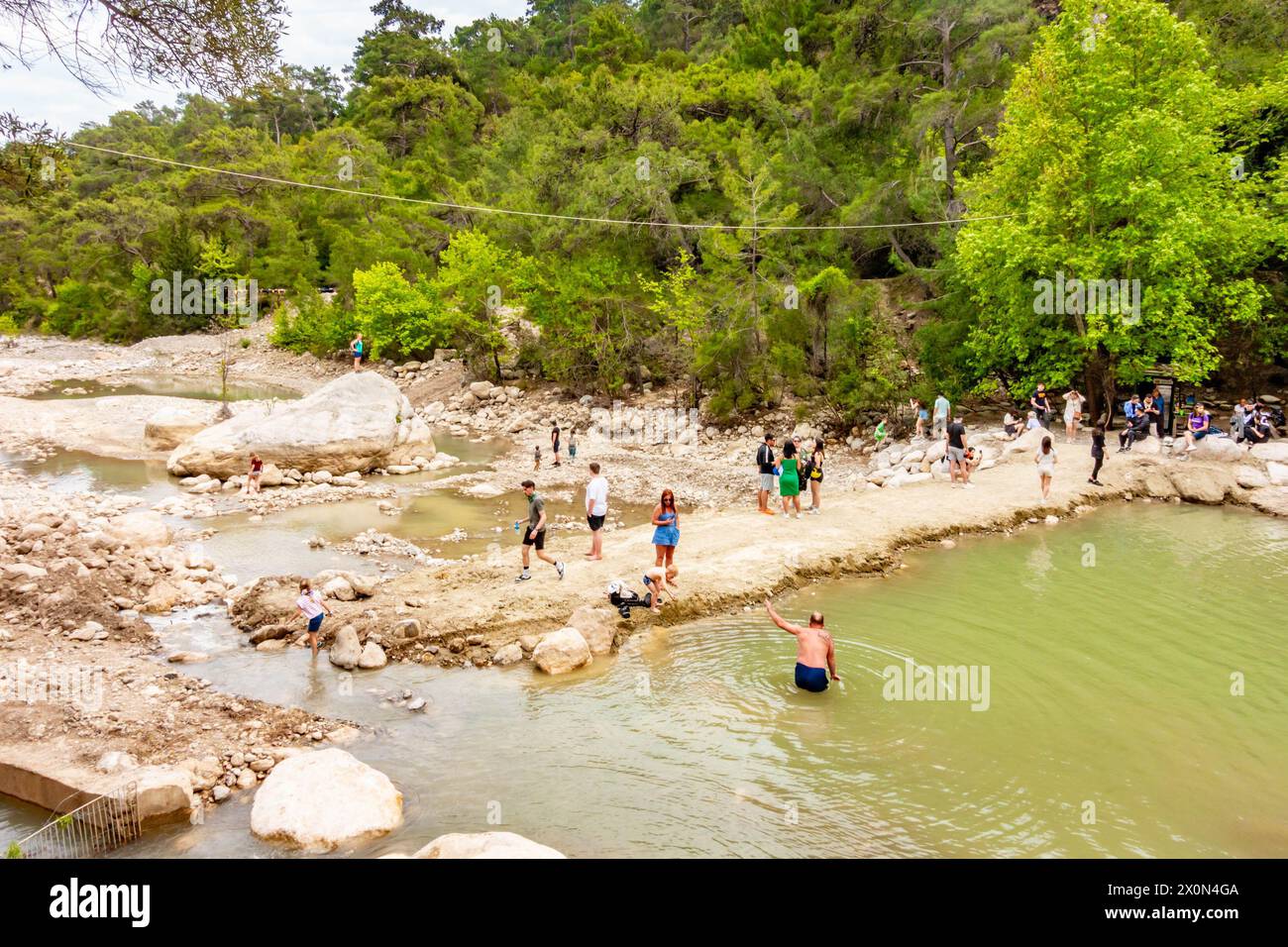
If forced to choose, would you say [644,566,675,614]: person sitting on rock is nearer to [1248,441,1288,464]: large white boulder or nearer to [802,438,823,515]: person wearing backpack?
[802,438,823,515]: person wearing backpack

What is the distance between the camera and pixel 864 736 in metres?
8.83

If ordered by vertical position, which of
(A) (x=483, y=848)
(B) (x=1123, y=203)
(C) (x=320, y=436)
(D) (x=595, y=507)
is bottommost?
(A) (x=483, y=848)

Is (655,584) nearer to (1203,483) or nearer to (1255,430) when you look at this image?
(1203,483)

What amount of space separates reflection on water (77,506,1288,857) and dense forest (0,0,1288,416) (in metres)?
7.74

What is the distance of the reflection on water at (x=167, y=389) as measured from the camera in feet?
127

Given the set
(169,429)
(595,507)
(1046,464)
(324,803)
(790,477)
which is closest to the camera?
(324,803)

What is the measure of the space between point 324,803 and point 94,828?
6.41 ft

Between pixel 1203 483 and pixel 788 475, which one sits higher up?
pixel 788 475

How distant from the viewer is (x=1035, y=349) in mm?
24562

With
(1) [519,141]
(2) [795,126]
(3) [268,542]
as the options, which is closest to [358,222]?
(1) [519,141]

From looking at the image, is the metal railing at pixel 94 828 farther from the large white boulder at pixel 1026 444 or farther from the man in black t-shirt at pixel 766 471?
the large white boulder at pixel 1026 444

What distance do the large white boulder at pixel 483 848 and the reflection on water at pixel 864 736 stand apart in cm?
87

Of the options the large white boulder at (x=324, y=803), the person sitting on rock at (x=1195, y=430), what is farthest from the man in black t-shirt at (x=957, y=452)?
the large white boulder at (x=324, y=803)

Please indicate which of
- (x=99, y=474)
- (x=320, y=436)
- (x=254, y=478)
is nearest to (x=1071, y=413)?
(x=320, y=436)
